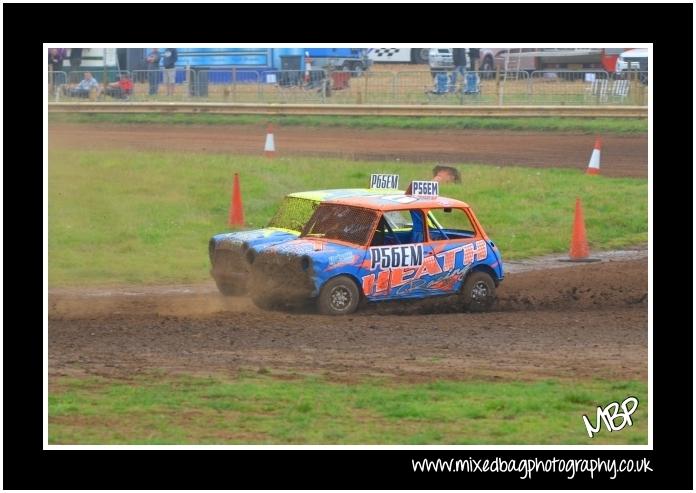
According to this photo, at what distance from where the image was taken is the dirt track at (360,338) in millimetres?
10914

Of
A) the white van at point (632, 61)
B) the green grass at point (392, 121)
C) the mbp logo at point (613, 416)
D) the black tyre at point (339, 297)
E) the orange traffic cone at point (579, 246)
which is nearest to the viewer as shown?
the mbp logo at point (613, 416)

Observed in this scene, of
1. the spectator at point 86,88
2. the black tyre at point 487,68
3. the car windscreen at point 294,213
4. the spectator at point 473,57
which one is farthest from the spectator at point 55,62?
the car windscreen at point 294,213

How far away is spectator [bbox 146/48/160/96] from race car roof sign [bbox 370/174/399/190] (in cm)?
1646

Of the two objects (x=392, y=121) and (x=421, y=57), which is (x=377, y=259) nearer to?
(x=392, y=121)

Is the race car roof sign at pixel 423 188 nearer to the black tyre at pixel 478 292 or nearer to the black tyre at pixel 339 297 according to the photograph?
the black tyre at pixel 478 292

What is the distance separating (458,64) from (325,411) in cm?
2489

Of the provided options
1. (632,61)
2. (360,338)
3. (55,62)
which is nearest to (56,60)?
(55,62)

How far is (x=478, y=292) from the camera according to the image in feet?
44.4

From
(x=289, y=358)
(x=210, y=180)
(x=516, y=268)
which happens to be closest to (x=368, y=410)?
(x=289, y=358)

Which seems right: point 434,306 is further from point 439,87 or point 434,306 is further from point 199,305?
point 439,87

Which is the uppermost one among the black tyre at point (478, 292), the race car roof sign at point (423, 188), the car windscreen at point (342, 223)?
the race car roof sign at point (423, 188)

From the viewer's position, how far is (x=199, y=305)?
45.1ft

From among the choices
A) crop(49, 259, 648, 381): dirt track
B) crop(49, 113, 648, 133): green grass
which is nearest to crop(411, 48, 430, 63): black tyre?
crop(49, 113, 648, 133): green grass

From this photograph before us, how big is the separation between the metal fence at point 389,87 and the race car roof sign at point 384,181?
55.5ft
